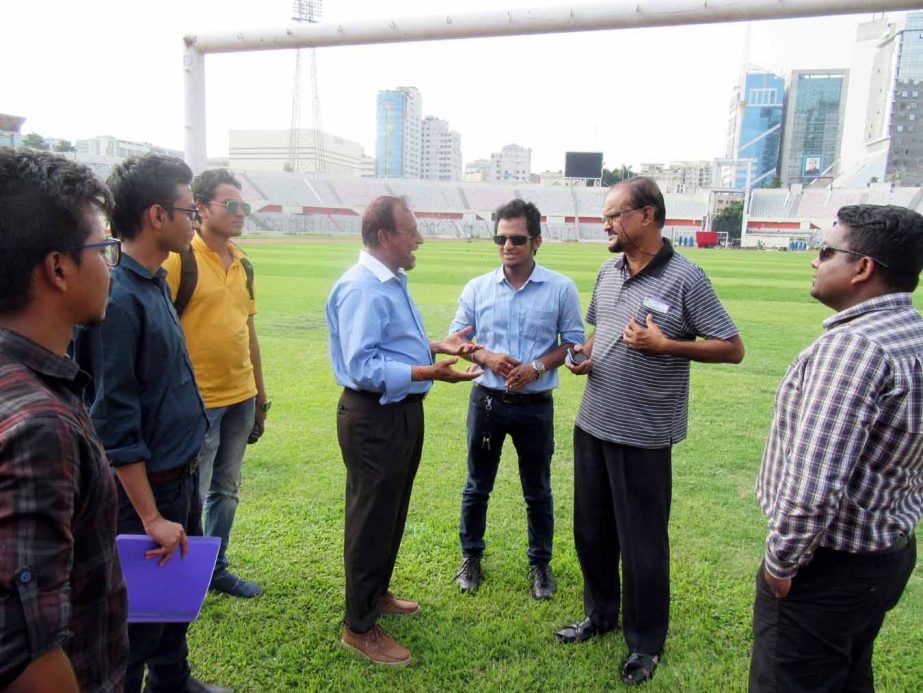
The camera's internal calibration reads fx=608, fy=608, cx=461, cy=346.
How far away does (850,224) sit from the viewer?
2.02m

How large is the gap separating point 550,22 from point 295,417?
186 inches

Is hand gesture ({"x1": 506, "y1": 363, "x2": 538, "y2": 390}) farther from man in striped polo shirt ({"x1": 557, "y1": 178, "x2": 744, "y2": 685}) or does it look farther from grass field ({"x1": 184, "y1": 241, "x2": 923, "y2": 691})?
grass field ({"x1": 184, "y1": 241, "x2": 923, "y2": 691})

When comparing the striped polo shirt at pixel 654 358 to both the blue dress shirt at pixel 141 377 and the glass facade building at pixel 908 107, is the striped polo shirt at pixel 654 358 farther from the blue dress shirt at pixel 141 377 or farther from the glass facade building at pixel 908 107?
the glass facade building at pixel 908 107

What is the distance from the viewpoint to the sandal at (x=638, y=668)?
293 cm

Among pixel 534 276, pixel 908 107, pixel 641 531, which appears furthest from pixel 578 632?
pixel 908 107

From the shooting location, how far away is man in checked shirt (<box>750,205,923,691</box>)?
181cm

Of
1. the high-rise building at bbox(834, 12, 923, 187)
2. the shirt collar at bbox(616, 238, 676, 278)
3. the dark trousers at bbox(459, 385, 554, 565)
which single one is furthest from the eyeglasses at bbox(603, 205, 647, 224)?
the high-rise building at bbox(834, 12, 923, 187)

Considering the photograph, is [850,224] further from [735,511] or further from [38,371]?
[735,511]

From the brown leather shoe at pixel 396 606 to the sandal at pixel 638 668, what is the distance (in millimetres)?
1172

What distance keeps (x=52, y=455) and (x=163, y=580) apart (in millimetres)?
1253

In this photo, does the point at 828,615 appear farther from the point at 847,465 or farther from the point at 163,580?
the point at 163,580

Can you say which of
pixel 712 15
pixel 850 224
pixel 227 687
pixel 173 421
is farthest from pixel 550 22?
pixel 227 687

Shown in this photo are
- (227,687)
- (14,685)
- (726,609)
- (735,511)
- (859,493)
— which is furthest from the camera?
(735,511)

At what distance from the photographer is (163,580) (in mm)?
2148
